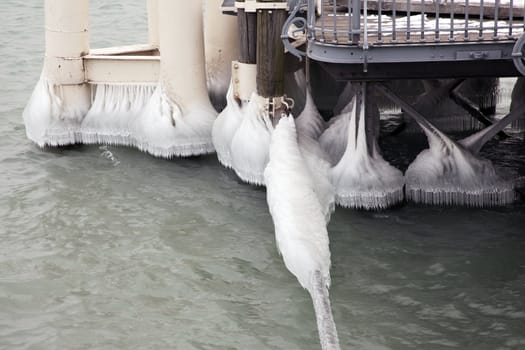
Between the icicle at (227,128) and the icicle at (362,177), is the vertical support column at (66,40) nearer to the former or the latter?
the icicle at (227,128)

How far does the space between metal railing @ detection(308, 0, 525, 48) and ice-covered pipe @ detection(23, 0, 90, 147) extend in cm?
342

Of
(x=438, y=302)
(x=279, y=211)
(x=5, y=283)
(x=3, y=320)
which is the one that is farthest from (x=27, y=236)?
(x=438, y=302)

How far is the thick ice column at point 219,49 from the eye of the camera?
13.1m

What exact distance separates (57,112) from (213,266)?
4.49 meters

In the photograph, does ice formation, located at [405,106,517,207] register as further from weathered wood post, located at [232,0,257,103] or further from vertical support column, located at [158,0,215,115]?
vertical support column, located at [158,0,215,115]

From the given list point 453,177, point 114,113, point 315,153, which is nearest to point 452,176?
point 453,177

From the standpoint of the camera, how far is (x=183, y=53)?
39.9 feet

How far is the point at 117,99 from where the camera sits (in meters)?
12.9

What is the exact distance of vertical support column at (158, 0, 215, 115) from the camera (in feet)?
39.5

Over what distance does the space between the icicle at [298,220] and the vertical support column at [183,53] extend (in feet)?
5.66

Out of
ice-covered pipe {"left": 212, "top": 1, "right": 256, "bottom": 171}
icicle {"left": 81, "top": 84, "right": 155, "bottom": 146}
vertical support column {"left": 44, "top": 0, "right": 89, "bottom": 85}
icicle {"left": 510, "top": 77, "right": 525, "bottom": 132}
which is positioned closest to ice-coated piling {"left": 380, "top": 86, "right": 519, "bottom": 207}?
icicle {"left": 510, "top": 77, "right": 525, "bottom": 132}

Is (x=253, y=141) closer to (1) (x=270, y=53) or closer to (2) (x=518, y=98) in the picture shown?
(1) (x=270, y=53)

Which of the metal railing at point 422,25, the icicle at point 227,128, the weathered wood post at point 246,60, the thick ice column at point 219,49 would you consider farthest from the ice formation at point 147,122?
the metal railing at point 422,25

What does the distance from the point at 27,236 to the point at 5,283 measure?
1208mm
